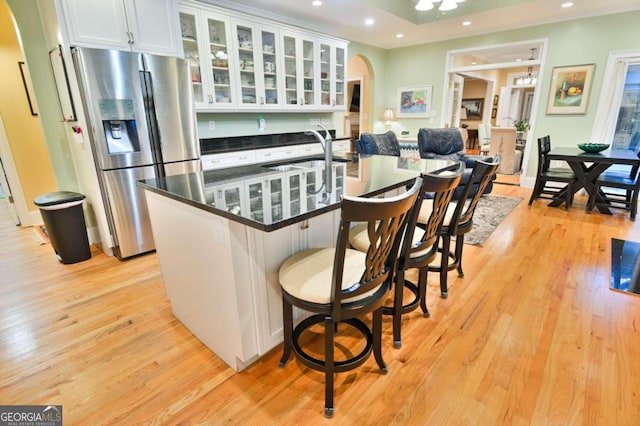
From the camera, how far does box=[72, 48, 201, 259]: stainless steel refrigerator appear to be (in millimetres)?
2592

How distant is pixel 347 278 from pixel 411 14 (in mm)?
5018

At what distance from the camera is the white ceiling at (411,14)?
4.09m

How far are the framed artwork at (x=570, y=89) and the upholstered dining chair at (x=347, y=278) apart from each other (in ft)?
17.2

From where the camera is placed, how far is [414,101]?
6.60 meters

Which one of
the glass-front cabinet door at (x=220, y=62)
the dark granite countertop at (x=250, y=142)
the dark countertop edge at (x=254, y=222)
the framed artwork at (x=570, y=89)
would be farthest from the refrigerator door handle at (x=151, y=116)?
the framed artwork at (x=570, y=89)

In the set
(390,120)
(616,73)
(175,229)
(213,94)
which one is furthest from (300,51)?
(616,73)

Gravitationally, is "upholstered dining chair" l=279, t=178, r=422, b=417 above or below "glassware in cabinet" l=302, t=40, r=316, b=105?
below

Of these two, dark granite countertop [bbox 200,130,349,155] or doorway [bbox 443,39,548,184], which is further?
doorway [bbox 443,39,548,184]

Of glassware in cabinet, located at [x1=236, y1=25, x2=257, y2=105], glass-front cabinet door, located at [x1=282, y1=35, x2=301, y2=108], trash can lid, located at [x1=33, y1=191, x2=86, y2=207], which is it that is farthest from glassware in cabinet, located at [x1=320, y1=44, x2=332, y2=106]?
trash can lid, located at [x1=33, y1=191, x2=86, y2=207]

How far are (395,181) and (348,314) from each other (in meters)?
0.89

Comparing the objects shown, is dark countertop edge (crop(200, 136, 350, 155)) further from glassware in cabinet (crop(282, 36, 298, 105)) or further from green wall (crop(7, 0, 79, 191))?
green wall (crop(7, 0, 79, 191))

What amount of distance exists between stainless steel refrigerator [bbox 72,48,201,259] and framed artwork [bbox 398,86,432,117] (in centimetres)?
488

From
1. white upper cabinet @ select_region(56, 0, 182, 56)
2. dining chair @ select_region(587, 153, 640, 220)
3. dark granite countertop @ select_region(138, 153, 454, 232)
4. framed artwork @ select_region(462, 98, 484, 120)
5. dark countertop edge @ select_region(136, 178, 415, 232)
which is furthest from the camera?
framed artwork @ select_region(462, 98, 484, 120)

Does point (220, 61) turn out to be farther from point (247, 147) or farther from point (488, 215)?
point (488, 215)
